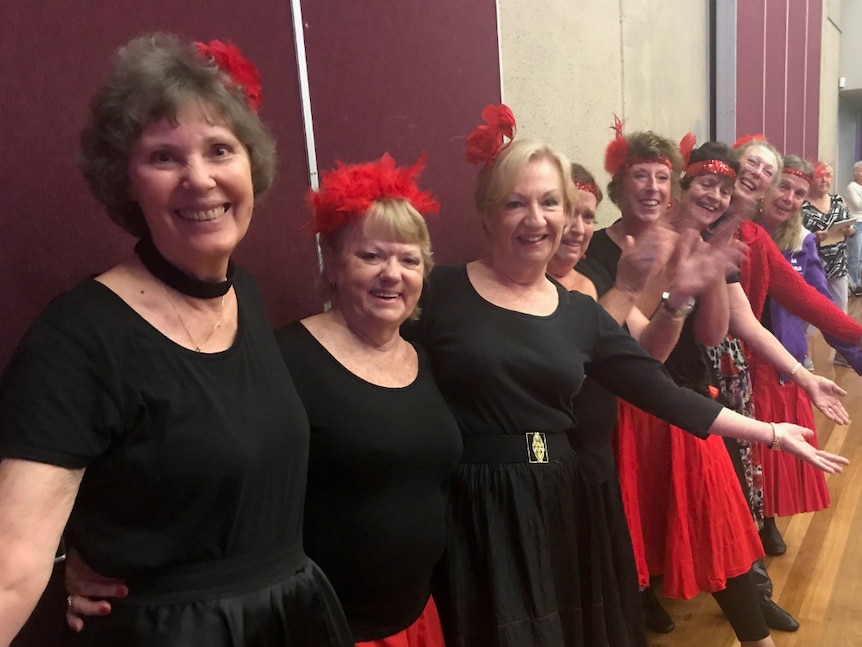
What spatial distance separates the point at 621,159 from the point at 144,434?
6.33ft

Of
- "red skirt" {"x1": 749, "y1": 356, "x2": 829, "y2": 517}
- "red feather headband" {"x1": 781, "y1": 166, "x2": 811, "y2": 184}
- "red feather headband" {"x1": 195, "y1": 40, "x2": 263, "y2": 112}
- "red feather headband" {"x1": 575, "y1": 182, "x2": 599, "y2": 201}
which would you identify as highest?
"red feather headband" {"x1": 195, "y1": 40, "x2": 263, "y2": 112}

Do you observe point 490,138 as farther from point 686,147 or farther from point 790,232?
point 790,232

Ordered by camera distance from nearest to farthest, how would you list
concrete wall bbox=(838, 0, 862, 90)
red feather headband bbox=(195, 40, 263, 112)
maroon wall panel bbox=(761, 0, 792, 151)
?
1. red feather headband bbox=(195, 40, 263, 112)
2. maroon wall panel bbox=(761, 0, 792, 151)
3. concrete wall bbox=(838, 0, 862, 90)

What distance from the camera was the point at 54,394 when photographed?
35.4 inches

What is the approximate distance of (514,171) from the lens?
1.69 m

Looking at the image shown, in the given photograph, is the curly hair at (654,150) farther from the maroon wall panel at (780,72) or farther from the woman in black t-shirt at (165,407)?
the maroon wall panel at (780,72)

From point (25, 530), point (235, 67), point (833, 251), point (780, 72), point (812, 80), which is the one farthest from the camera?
point (812, 80)

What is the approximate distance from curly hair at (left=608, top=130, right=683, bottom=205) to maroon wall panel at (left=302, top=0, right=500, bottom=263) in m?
0.50

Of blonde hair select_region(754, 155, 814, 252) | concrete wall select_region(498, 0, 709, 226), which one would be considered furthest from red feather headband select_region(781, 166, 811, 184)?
concrete wall select_region(498, 0, 709, 226)

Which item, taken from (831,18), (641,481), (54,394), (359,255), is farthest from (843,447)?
(831,18)

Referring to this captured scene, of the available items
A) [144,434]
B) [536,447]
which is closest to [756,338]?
[536,447]

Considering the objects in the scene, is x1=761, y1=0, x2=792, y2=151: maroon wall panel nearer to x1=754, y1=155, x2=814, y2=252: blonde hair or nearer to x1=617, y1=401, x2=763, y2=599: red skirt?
x1=754, y1=155, x2=814, y2=252: blonde hair

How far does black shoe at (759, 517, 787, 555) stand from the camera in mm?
3081

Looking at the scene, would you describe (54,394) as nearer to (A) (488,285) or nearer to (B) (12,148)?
(B) (12,148)
